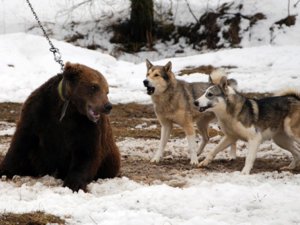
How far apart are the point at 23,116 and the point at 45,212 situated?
2.01 metres

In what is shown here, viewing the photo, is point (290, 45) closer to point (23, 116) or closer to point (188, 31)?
point (188, 31)

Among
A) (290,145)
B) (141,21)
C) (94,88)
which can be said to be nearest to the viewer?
(94,88)

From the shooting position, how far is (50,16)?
29188mm

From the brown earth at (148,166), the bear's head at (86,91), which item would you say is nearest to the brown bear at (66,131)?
the bear's head at (86,91)

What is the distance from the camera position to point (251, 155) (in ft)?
30.1

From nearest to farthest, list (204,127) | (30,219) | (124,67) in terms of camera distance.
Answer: (30,219) → (204,127) → (124,67)

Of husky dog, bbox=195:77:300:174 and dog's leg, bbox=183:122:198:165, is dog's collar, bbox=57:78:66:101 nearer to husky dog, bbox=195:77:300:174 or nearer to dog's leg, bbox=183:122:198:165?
husky dog, bbox=195:77:300:174

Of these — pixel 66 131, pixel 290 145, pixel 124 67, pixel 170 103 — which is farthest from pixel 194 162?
pixel 124 67

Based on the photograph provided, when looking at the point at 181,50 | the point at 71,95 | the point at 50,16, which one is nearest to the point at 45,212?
the point at 71,95

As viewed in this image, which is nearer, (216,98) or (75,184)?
(75,184)

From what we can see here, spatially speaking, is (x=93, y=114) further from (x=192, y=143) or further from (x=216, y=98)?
(x=192, y=143)

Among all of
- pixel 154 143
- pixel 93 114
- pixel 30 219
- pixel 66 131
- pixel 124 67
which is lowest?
pixel 124 67

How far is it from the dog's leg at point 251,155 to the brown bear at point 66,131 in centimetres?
237

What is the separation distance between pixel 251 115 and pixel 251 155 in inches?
26.5
